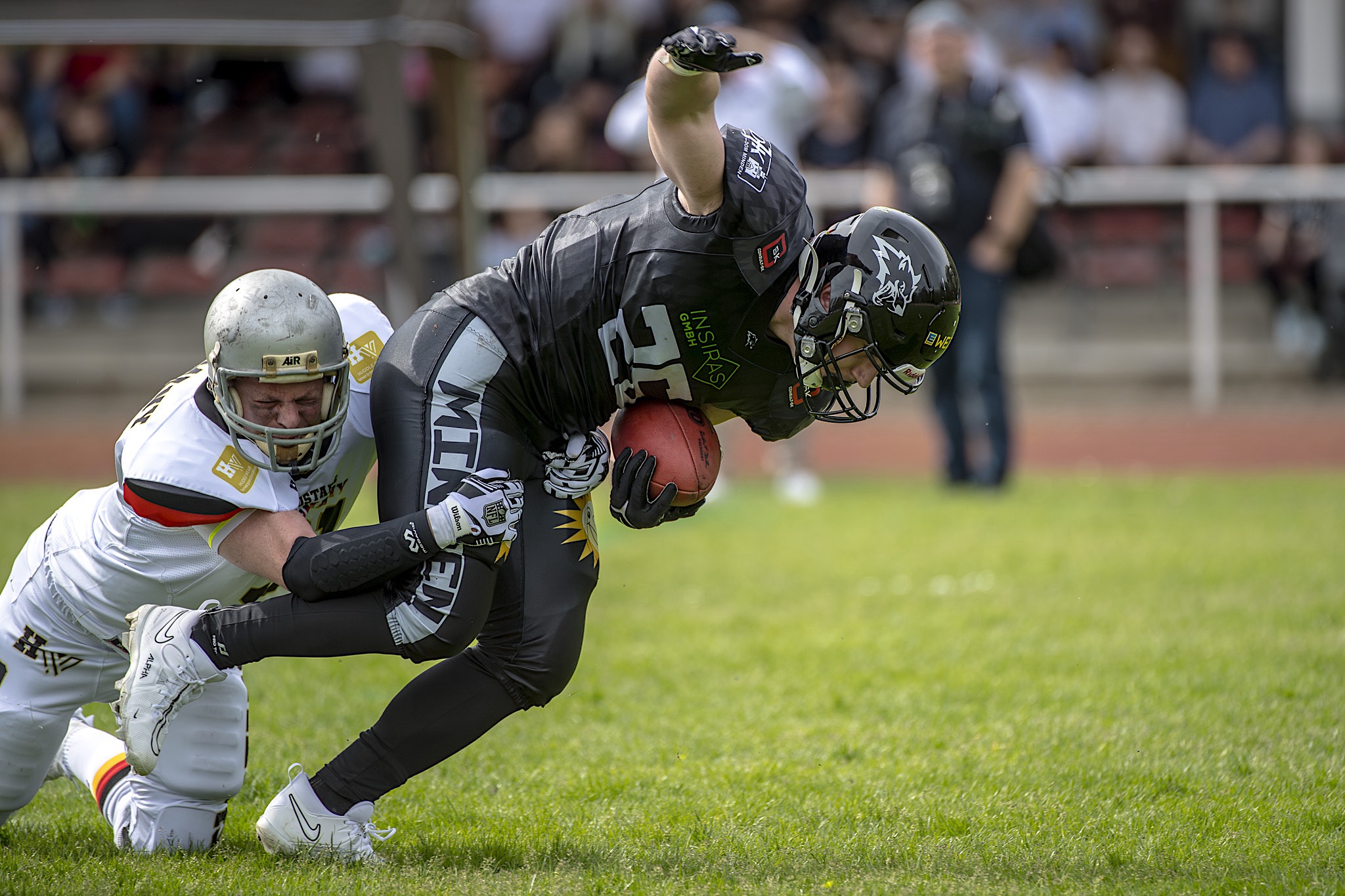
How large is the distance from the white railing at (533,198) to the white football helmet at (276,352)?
334 inches

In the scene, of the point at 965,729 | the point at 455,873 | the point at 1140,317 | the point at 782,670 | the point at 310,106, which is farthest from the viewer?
the point at 310,106

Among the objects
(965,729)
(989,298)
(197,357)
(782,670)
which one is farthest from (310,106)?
(965,729)

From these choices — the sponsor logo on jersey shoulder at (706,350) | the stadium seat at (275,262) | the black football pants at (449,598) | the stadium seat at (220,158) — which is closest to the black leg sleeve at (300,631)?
the black football pants at (449,598)

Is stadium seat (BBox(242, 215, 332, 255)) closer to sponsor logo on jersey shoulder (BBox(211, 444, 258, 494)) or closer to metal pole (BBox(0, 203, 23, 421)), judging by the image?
metal pole (BBox(0, 203, 23, 421))

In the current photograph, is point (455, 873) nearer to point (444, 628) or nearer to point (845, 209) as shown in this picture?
point (444, 628)

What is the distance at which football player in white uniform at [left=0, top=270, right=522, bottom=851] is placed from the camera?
3.43 m

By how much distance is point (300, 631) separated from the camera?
3.43 meters

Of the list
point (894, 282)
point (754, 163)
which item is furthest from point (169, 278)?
point (894, 282)

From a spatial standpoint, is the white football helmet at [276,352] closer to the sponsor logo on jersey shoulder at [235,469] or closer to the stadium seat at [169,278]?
the sponsor logo on jersey shoulder at [235,469]

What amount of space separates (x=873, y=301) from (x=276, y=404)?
4.79 feet

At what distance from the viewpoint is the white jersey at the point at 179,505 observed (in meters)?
3.45

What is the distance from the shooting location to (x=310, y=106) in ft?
49.0

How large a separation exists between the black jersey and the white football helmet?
40 centimetres

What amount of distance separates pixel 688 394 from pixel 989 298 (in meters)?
5.88
